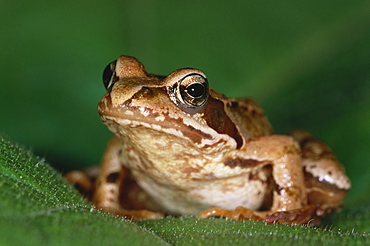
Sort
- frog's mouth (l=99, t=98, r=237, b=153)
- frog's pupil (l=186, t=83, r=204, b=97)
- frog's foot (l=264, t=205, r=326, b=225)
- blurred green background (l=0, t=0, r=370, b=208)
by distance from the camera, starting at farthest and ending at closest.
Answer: blurred green background (l=0, t=0, r=370, b=208)
frog's foot (l=264, t=205, r=326, b=225)
frog's pupil (l=186, t=83, r=204, b=97)
frog's mouth (l=99, t=98, r=237, b=153)

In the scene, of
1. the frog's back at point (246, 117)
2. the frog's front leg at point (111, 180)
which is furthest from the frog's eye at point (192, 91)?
the frog's front leg at point (111, 180)

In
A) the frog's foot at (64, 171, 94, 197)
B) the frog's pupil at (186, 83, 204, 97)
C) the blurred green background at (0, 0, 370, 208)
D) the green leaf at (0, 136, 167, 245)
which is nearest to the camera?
the green leaf at (0, 136, 167, 245)

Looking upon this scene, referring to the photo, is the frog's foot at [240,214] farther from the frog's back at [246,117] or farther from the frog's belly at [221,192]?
the frog's back at [246,117]

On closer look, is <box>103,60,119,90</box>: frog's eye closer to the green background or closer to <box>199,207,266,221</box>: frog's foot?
<box>199,207,266,221</box>: frog's foot

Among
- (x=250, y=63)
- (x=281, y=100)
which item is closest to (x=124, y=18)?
(x=250, y=63)

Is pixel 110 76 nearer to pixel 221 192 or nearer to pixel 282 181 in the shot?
pixel 221 192

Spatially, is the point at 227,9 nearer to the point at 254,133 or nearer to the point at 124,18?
the point at 124,18

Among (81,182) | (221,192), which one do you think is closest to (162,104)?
(221,192)

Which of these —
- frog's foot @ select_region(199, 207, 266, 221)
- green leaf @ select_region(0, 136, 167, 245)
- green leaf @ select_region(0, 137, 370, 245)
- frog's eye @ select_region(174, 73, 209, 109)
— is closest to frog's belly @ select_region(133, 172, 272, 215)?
frog's foot @ select_region(199, 207, 266, 221)

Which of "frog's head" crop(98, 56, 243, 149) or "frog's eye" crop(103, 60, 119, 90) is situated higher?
"frog's eye" crop(103, 60, 119, 90)
